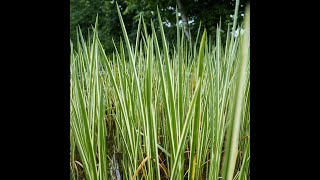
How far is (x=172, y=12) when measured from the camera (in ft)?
24.0

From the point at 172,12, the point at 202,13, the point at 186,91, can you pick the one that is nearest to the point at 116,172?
the point at 186,91
